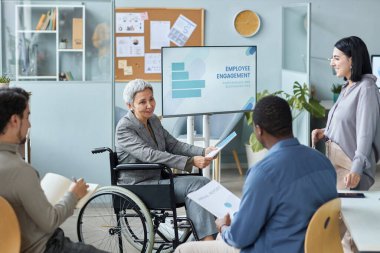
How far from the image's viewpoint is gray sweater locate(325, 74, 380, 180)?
11.8 feet

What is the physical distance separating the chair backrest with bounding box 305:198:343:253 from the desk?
0.07 m

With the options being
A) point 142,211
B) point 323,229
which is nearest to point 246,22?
point 142,211

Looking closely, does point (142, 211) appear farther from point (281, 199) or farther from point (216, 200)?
point (281, 199)

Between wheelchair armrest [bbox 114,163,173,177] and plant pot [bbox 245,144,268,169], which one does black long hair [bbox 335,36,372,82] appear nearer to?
wheelchair armrest [bbox 114,163,173,177]

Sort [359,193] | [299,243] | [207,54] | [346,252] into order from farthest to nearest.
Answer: [207,54], [346,252], [359,193], [299,243]

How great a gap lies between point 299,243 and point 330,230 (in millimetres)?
178

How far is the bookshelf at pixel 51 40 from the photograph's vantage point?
6.64 meters

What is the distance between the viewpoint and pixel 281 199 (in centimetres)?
247

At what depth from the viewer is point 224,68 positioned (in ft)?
16.8

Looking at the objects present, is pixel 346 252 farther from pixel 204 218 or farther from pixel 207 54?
pixel 207 54

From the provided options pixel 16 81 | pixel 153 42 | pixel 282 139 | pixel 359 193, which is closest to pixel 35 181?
pixel 282 139

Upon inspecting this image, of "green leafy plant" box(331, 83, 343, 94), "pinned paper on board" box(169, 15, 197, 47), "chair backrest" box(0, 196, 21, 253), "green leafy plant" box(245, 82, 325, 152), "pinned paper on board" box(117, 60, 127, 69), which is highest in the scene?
"pinned paper on board" box(169, 15, 197, 47)

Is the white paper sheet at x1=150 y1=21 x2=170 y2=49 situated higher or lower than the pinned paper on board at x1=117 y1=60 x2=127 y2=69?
higher

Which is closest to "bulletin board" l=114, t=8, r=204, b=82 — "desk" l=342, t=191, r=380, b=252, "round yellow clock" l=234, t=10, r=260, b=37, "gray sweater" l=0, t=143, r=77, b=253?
"round yellow clock" l=234, t=10, r=260, b=37
